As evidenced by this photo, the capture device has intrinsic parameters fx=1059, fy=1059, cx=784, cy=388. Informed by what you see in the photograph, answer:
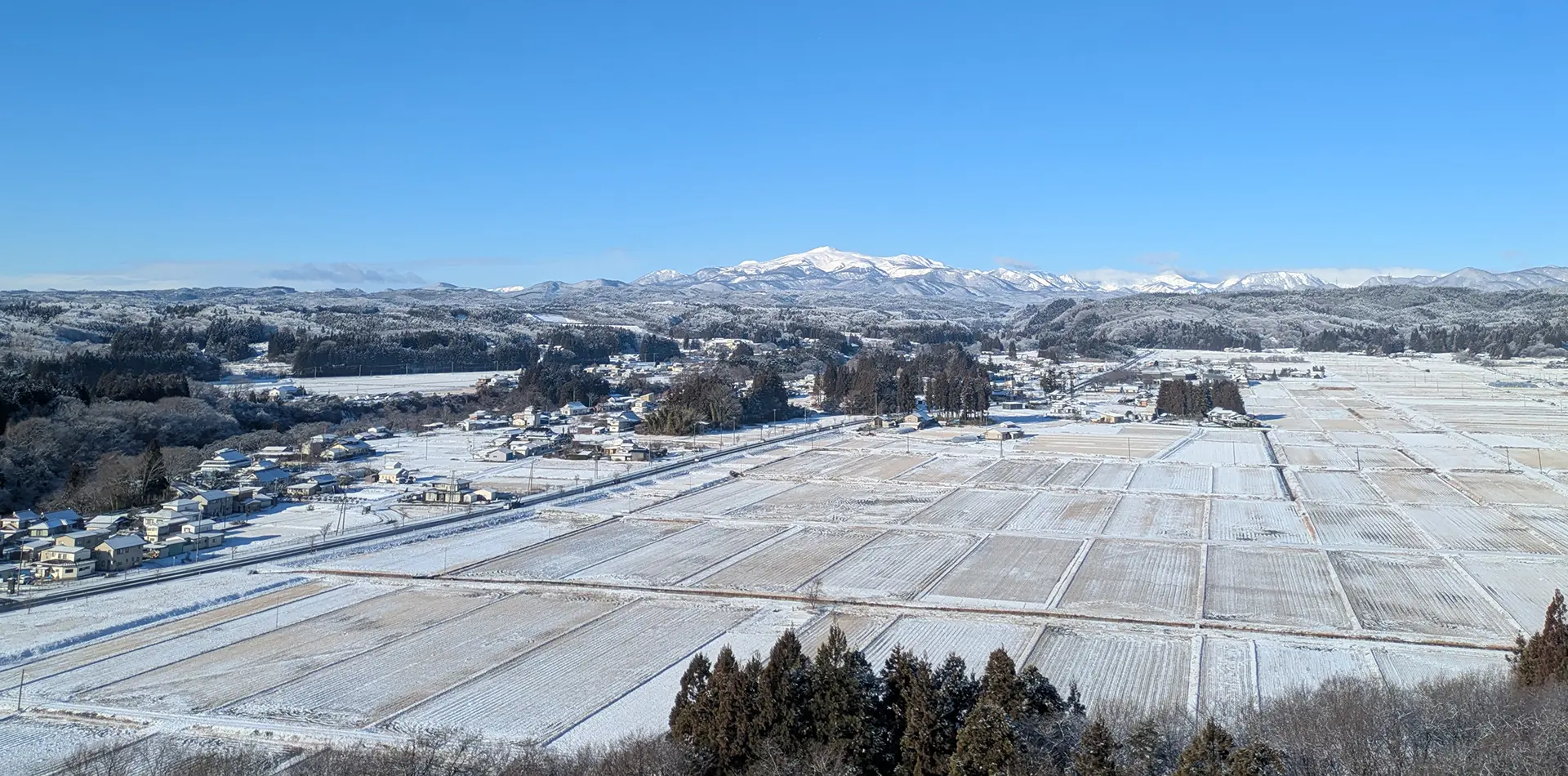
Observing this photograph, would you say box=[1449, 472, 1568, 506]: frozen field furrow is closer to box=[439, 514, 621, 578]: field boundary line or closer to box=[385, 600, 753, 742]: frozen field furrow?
box=[385, 600, 753, 742]: frozen field furrow

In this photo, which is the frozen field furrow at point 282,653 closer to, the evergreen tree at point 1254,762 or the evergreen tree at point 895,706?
the evergreen tree at point 895,706

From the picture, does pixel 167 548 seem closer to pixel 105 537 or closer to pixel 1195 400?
pixel 105 537


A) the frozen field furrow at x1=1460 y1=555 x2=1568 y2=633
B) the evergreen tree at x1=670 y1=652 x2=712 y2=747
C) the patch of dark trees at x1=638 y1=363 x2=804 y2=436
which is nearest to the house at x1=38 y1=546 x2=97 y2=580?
the evergreen tree at x1=670 y1=652 x2=712 y2=747

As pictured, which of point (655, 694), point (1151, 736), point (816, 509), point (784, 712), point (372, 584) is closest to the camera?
point (1151, 736)

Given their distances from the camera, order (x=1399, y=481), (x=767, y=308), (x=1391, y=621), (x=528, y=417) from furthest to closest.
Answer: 1. (x=767, y=308)
2. (x=528, y=417)
3. (x=1399, y=481)
4. (x=1391, y=621)

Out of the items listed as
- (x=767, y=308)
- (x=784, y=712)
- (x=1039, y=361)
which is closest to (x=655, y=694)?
(x=784, y=712)

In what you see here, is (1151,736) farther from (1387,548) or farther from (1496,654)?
(1387,548)
